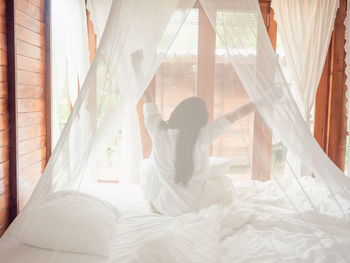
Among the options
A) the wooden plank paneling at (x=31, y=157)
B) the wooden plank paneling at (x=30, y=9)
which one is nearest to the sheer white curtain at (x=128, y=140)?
the wooden plank paneling at (x=30, y=9)

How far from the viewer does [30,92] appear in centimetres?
234

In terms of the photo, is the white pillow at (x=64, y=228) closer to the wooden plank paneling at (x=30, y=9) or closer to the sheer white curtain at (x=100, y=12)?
the sheer white curtain at (x=100, y=12)

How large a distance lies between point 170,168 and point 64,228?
0.64 metres

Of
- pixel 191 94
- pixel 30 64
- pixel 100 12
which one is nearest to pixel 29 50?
pixel 30 64

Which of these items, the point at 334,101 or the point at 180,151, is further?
the point at 334,101

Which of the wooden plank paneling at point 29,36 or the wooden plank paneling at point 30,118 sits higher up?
the wooden plank paneling at point 29,36

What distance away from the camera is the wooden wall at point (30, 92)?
7.15 ft

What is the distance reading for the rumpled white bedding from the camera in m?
1.44

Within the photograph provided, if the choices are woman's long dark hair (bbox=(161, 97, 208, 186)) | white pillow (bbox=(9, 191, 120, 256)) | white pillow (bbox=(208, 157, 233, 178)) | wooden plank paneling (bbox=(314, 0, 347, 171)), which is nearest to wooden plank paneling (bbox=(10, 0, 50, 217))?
white pillow (bbox=(9, 191, 120, 256))

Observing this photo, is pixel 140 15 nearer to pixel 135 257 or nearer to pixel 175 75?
pixel 175 75

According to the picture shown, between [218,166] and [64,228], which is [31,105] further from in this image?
[218,166]

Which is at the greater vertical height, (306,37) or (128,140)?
(306,37)

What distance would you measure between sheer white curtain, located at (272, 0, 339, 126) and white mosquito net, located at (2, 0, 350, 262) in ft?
5.14

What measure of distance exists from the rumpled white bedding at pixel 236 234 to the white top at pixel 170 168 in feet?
0.30
